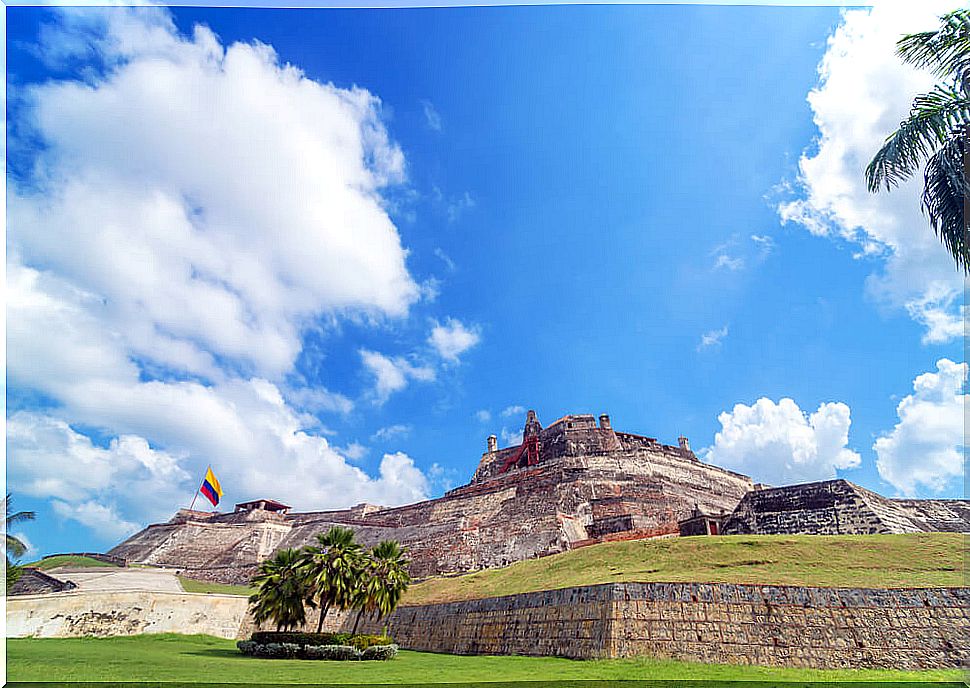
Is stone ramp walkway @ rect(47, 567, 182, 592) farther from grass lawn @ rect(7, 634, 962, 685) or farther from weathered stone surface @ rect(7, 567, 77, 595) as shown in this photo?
grass lawn @ rect(7, 634, 962, 685)

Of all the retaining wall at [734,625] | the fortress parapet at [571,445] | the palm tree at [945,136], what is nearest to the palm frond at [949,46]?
the palm tree at [945,136]

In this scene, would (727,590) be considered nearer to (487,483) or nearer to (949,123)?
(949,123)

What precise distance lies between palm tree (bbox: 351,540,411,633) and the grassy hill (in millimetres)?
4016

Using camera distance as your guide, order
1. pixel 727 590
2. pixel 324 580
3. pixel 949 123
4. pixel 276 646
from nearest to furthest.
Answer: pixel 949 123 → pixel 727 590 → pixel 276 646 → pixel 324 580

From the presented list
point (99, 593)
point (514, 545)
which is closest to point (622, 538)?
point (514, 545)

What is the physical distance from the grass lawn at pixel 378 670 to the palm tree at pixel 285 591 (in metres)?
3.43

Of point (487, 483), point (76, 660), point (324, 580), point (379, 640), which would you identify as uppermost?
point (487, 483)

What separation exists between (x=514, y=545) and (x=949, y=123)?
3615 centimetres

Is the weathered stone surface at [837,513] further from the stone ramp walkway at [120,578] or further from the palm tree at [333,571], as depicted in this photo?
the stone ramp walkway at [120,578]

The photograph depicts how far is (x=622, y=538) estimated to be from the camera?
34500 millimetres

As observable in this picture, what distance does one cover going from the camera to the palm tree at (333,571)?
24766mm

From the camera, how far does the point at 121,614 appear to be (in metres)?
33.6

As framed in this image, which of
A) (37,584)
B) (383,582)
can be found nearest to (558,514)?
(383,582)

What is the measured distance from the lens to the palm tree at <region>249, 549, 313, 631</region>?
1000 inches
